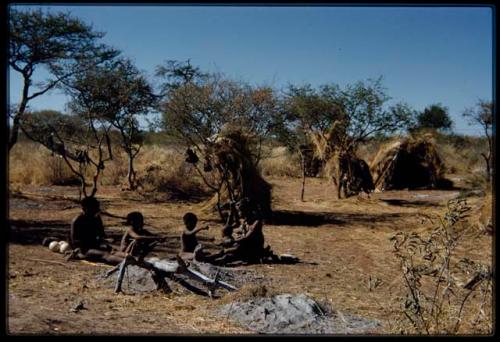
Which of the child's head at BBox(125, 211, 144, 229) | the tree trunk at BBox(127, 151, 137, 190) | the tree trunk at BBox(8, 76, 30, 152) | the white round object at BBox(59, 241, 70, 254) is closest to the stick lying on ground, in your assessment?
the child's head at BBox(125, 211, 144, 229)

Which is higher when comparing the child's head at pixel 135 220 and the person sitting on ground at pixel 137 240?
the child's head at pixel 135 220

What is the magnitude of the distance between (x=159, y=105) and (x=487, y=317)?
16121mm

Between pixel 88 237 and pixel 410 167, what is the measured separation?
1882 centimetres

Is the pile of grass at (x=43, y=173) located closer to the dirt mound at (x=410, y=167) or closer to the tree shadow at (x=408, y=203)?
the tree shadow at (x=408, y=203)

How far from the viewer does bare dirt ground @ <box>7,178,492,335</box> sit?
19.3ft

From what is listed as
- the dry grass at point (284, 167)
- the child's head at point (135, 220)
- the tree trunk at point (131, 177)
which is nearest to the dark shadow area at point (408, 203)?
the dry grass at point (284, 167)

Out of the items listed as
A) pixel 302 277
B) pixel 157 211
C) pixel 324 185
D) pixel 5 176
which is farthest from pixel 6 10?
pixel 324 185

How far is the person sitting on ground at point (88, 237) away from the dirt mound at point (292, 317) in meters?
2.97

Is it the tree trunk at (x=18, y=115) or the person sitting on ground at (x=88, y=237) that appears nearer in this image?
the person sitting on ground at (x=88, y=237)

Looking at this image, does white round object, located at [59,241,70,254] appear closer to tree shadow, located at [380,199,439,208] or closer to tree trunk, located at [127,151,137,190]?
tree trunk, located at [127,151,137,190]

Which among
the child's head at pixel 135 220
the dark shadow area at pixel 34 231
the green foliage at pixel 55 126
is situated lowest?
the dark shadow area at pixel 34 231

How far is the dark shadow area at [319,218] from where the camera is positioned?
15.3 metres

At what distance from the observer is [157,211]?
16531 mm

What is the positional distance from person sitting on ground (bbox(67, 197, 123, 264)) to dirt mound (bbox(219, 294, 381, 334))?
2.97 m
